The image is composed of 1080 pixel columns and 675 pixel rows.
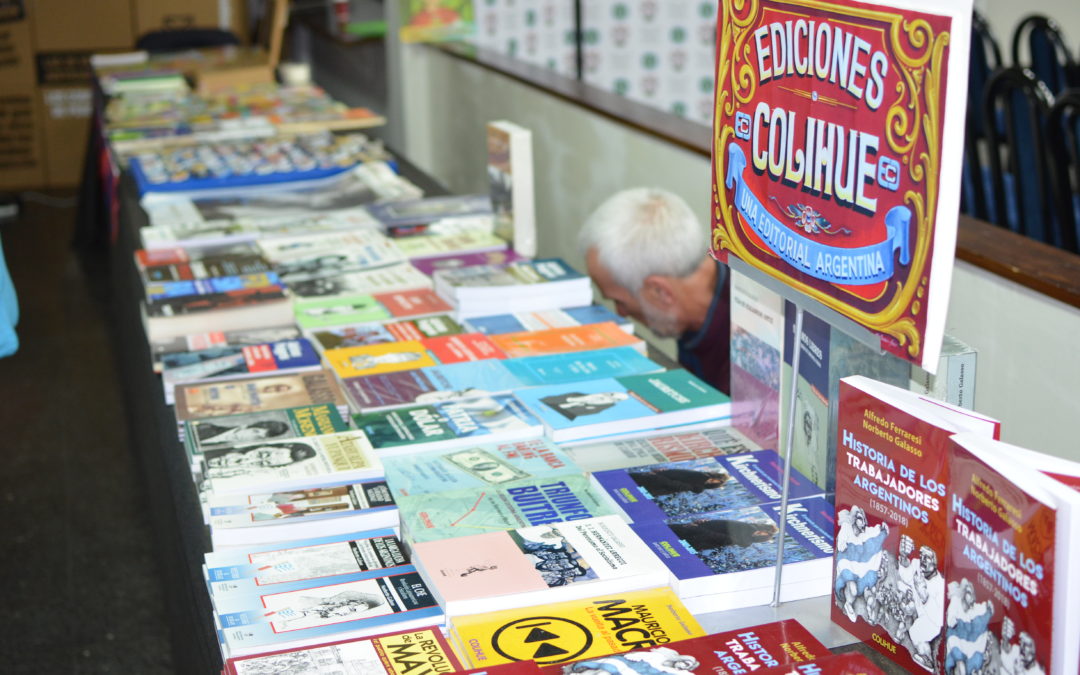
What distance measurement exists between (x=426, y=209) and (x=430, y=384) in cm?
124

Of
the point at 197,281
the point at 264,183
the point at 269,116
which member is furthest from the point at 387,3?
the point at 197,281

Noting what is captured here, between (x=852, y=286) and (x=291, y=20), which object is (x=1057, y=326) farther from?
(x=291, y=20)

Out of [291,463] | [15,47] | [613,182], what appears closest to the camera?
[291,463]

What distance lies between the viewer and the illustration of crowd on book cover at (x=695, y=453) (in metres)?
1.08

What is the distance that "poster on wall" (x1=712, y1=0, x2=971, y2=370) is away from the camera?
3.46 feet

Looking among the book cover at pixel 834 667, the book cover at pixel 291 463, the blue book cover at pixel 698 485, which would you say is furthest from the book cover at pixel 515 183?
the book cover at pixel 834 667

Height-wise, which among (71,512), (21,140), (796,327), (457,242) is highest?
(796,327)

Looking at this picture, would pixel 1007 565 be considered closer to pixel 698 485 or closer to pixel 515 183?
pixel 698 485

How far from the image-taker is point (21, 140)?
721 centimetres

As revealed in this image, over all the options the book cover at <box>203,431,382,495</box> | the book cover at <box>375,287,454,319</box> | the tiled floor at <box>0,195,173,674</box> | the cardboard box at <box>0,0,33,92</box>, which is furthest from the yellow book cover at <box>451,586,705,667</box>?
the cardboard box at <box>0,0,33,92</box>

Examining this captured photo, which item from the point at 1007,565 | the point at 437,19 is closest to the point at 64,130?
the point at 437,19

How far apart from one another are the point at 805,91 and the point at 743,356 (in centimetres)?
62

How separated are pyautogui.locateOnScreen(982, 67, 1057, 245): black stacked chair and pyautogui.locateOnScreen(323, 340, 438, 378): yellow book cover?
1.74m

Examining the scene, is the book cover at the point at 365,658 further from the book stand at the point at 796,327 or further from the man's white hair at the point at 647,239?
the man's white hair at the point at 647,239
